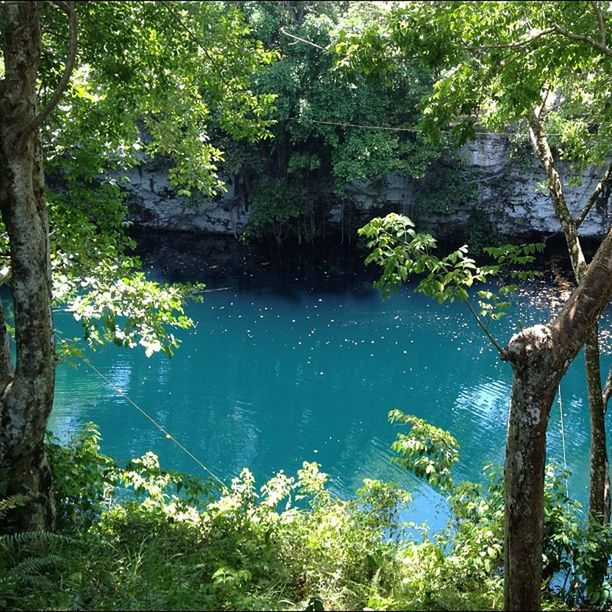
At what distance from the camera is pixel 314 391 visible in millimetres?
11297

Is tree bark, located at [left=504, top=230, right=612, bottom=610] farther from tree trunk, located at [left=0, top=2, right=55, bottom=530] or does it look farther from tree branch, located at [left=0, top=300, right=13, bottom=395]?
tree branch, located at [left=0, top=300, right=13, bottom=395]

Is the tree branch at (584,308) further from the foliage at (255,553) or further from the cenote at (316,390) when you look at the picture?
the cenote at (316,390)

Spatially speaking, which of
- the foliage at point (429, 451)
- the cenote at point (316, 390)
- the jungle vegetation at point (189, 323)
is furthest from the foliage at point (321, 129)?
the foliage at point (429, 451)

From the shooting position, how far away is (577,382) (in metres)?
11.5

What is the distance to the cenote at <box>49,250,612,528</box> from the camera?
8758 millimetres

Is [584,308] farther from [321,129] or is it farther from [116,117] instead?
[321,129]

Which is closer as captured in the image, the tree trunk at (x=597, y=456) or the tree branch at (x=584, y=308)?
the tree branch at (x=584, y=308)

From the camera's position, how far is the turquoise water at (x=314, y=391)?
8.78 meters

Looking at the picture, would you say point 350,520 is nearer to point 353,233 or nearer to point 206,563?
point 206,563

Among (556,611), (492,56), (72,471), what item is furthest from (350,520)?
(492,56)

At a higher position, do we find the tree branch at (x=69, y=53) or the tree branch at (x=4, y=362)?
the tree branch at (x=69, y=53)

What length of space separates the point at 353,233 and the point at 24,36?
15944 mm

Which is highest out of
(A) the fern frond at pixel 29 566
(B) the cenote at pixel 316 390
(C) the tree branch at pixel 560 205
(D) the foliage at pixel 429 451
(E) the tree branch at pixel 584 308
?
(C) the tree branch at pixel 560 205

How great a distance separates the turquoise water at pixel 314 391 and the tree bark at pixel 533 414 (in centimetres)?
407
